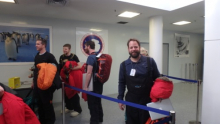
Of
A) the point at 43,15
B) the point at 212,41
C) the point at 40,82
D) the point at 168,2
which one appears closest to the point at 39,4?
the point at 43,15

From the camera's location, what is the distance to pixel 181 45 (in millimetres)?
6746

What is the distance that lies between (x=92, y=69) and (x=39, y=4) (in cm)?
173

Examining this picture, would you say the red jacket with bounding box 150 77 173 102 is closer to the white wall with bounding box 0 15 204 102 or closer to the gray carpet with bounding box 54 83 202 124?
the gray carpet with bounding box 54 83 202 124

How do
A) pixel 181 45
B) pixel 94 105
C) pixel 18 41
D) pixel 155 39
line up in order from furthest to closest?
pixel 181 45, pixel 155 39, pixel 18 41, pixel 94 105

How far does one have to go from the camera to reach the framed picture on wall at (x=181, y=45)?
A: 6.58m

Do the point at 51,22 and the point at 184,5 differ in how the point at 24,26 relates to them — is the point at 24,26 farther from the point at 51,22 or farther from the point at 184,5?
the point at 184,5

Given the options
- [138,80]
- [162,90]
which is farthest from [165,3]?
[162,90]

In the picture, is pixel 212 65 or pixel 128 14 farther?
pixel 128 14

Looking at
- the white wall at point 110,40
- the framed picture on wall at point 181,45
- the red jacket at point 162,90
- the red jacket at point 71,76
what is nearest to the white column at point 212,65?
the red jacket at point 162,90

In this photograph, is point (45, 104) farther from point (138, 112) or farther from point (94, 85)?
point (138, 112)

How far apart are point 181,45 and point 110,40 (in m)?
3.62

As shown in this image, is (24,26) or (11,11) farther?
(24,26)

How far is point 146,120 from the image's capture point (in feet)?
5.97

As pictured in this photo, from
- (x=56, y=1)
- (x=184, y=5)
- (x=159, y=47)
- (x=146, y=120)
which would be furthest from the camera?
(x=159, y=47)
